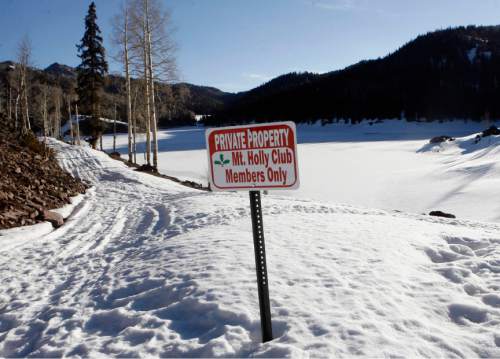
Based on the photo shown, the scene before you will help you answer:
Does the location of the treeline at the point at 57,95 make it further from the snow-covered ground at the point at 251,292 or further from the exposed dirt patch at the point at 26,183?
the snow-covered ground at the point at 251,292

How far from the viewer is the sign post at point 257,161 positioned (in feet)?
8.66

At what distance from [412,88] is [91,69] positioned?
8998cm

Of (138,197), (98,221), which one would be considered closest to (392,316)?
(98,221)

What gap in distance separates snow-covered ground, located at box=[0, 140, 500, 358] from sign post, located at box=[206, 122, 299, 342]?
32.6 inches

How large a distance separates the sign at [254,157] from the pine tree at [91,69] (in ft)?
112

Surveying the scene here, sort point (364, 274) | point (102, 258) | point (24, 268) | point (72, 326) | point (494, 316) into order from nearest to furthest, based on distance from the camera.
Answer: point (494, 316), point (72, 326), point (364, 274), point (24, 268), point (102, 258)

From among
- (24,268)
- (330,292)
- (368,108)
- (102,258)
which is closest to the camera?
(330,292)

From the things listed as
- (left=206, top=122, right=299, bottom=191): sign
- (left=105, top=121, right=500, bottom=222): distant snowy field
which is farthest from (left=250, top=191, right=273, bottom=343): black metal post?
Result: (left=105, top=121, right=500, bottom=222): distant snowy field

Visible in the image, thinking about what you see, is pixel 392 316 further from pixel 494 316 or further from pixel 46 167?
pixel 46 167

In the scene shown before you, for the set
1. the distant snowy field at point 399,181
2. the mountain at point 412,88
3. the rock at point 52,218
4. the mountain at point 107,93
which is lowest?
the distant snowy field at point 399,181

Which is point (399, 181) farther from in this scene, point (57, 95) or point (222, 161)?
point (57, 95)

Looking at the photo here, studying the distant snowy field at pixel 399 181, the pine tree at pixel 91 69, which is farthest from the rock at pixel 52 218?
the pine tree at pixel 91 69

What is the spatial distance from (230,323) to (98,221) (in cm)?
661

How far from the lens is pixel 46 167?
501 inches
